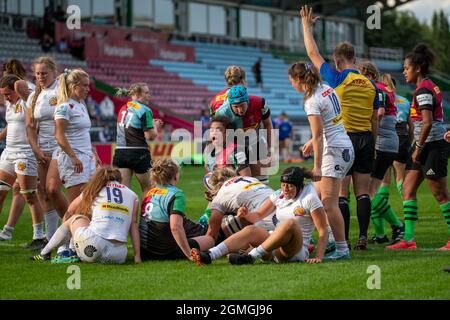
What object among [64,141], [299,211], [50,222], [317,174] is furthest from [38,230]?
[317,174]

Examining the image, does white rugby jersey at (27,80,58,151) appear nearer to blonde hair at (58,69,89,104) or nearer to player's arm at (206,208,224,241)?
blonde hair at (58,69,89,104)

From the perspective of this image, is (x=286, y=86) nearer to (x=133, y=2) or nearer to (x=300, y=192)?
(x=133, y=2)

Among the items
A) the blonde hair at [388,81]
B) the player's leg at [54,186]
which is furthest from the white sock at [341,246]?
the blonde hair at [388,81]

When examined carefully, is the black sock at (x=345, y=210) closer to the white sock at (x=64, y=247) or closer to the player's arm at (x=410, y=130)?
the white sock at (x=64, y=247)

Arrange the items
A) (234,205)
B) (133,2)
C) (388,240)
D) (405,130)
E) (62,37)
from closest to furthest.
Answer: (234,205), (388,240), (405,130), (62,37), (133,2)

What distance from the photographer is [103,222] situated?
783 cm

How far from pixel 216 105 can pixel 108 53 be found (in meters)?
27.1

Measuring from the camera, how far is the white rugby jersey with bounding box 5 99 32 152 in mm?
9984

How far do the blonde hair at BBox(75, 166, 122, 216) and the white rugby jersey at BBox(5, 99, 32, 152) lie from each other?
2.19 metres

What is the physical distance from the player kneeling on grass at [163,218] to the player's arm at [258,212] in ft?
1.43

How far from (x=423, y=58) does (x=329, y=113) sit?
1.57m
